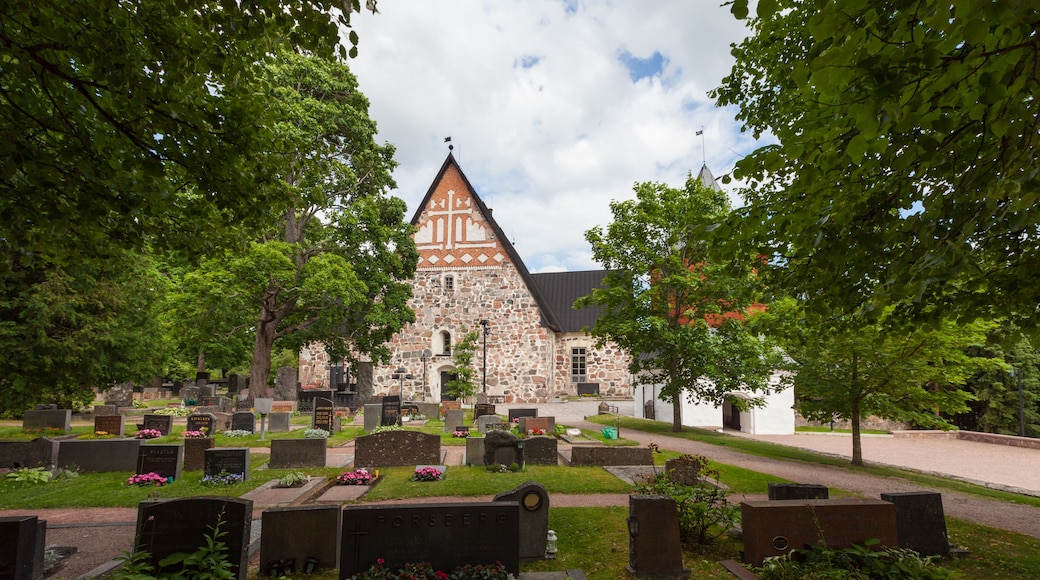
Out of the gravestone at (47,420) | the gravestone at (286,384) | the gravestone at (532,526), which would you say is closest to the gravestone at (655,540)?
the gravestone at (532,526)

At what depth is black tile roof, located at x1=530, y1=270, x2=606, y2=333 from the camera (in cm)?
3594

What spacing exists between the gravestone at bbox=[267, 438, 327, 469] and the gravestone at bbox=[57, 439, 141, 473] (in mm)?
2645

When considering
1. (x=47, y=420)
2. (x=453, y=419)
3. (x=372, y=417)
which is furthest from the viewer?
(x=372, y=417)

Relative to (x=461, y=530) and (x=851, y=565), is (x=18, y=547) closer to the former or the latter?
(x=461, y=530)

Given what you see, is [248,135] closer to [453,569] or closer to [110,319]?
[453,569]

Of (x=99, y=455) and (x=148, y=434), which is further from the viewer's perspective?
(x=148, y=434)

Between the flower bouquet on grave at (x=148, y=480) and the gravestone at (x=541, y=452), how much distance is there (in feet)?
23.6

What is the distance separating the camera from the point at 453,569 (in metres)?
5.32

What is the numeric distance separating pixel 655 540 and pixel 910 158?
4359 millimetres

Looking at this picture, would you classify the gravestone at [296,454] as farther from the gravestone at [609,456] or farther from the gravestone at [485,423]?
the gravestone at [485,423]

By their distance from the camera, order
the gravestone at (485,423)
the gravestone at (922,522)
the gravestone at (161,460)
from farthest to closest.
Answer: the gravestone at (485,423) < the gravestone at (161,460) < the gravestone at (922,522)

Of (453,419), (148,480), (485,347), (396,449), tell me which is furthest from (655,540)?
(485,347)

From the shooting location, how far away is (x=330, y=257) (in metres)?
20.5

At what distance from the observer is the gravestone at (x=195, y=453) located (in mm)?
11133
